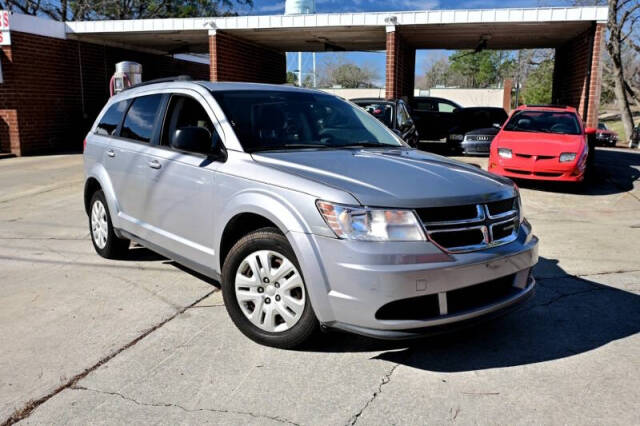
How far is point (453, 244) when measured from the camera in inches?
125

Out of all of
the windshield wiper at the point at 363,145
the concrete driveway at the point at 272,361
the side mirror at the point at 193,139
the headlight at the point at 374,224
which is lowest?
the concrete driveway at the point at 272,361

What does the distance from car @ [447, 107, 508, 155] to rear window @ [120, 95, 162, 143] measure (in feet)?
28.9

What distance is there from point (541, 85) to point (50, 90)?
43832 millimetres

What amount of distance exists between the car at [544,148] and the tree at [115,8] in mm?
23767

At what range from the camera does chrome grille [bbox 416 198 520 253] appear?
314 cm

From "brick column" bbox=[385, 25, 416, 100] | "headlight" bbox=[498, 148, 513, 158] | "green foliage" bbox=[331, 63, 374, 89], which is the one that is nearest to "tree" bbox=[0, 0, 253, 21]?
"brick column" bbox=[385, 25, 416, 100]

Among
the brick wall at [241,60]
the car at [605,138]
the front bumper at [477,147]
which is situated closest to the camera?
the front bumper at [477,147]

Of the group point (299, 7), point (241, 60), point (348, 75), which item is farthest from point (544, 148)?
point (348, 75)

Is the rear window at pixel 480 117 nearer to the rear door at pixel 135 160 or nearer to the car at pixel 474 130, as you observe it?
the car at pixel 474 130

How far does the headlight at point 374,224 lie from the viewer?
10.0ft

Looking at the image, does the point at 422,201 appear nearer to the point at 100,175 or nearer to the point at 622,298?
the point at 622,298

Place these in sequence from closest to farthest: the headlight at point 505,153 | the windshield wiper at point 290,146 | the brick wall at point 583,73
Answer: the windshield wiper at point 290,146 → the headlight at point 505,153 → the brick wall at point 583,73

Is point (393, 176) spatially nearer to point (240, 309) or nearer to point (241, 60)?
point (240, 309)

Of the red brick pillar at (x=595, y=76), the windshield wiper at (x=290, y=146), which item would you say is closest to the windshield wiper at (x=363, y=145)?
the windshield wiper at (x=290, y=146)
